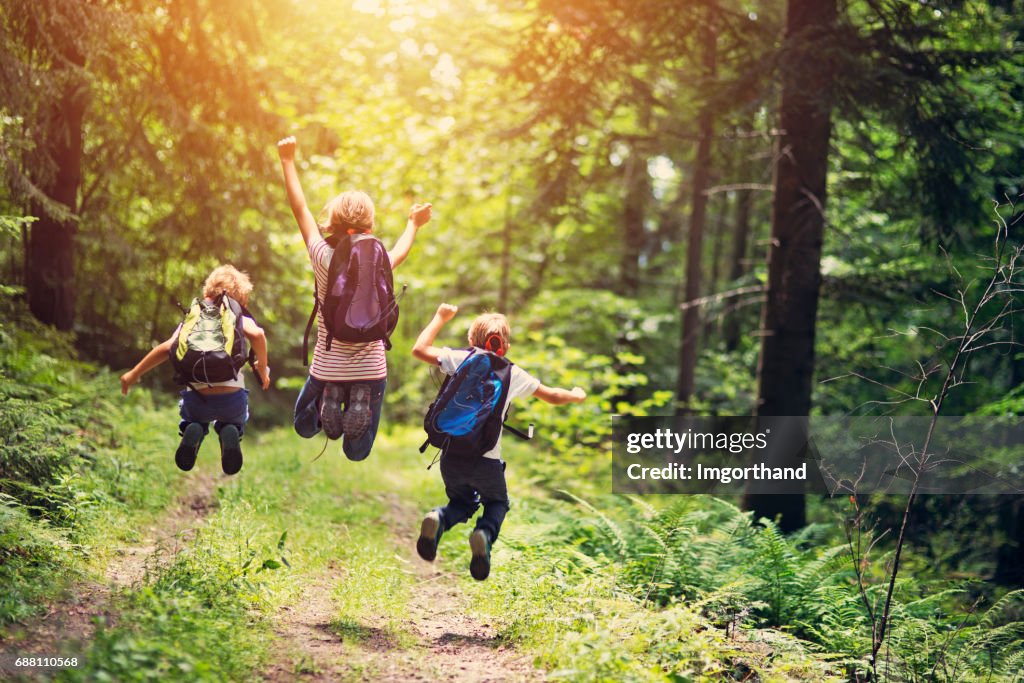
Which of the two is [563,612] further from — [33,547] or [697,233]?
[697,233]

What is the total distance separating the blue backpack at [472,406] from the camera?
582 centimetres

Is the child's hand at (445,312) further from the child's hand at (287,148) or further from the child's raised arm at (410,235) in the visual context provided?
the child's hand at (287,148)

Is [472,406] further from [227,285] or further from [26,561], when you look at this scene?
[26,561]

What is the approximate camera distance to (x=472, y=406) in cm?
583

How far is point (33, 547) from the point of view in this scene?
19.8ft

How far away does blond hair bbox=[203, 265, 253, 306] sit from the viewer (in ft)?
22.0

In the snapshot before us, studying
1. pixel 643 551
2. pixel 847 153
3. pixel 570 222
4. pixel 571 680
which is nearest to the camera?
pixel 571 680

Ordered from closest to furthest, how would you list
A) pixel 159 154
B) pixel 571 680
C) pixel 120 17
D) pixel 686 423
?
pixel 571 680
pixel 120 17
pixel 159 154
pixel 686 423

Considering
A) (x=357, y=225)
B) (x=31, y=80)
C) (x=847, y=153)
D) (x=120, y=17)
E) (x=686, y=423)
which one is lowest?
(x=686, y=423)

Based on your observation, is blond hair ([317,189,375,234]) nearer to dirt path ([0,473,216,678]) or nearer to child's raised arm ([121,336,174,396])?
child's raised arm ([121,336,174,396])

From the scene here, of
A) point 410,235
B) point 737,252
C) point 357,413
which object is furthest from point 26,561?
point 737,252

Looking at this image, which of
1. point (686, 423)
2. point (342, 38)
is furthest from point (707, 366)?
point (342, 38)

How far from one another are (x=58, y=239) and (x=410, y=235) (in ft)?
21.0

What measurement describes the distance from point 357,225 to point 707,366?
16.5 metres
